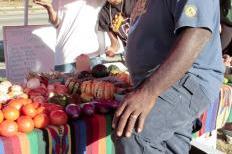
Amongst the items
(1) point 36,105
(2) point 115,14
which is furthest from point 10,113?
(2) point 115,14

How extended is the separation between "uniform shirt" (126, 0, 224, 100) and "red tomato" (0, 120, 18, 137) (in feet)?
2.10

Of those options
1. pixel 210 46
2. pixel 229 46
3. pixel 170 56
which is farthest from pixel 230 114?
pixel 170 56

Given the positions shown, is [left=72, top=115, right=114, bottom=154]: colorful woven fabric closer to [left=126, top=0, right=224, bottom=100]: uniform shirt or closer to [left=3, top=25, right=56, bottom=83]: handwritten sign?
[left=126, top=0, right=224, bottom=100]: uniform shirt

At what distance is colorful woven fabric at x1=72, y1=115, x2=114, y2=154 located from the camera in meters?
2.19

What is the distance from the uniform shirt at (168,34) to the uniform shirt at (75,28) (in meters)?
1.86

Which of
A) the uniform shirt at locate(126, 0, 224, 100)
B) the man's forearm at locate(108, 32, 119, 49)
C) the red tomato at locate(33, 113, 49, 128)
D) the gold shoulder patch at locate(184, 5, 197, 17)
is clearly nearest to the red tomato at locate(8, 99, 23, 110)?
the red tomato at locate(33, 113, 49, 128)

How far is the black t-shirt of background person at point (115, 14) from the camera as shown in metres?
3.50

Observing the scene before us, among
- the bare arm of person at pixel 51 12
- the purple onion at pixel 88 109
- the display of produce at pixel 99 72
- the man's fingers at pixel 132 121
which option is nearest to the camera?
the man's fingers at pixel 132 121

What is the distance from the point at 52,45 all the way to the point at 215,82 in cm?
238

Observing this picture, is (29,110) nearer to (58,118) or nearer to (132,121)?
(58,118)

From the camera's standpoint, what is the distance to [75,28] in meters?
3.61

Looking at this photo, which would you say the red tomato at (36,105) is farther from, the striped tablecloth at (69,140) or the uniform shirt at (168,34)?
the uniform shirt at (168,34)

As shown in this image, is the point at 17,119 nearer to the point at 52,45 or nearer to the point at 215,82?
the point at 215,82

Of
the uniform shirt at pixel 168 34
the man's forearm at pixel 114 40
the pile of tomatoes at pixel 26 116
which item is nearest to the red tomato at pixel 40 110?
the pile of tomatoes at pixel 26 116
